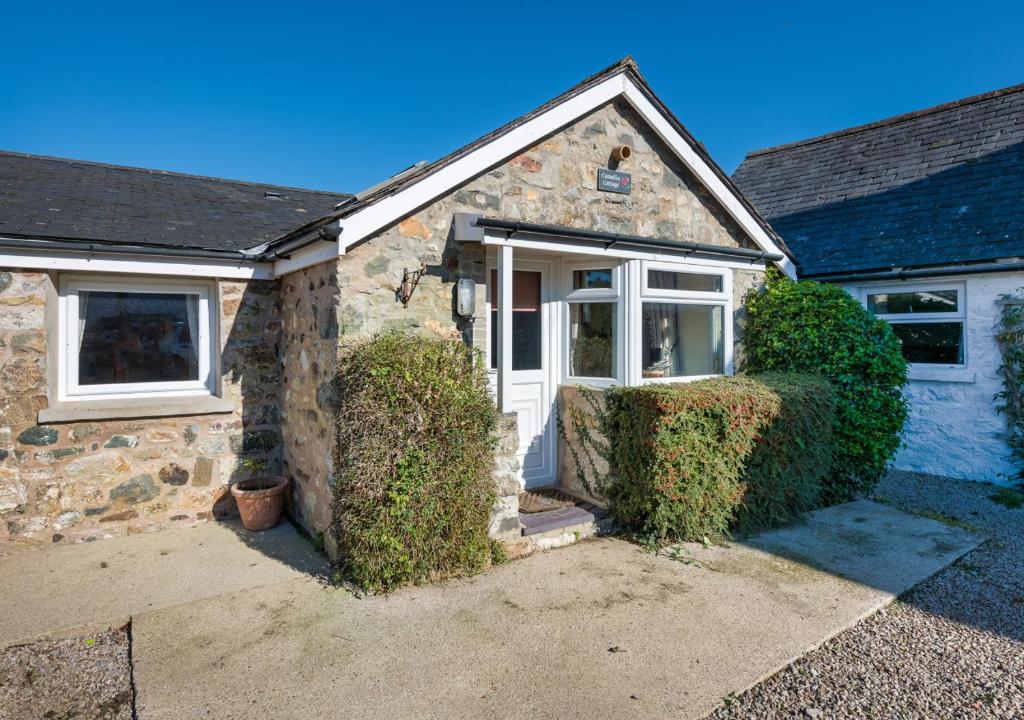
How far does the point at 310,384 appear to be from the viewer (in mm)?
5504

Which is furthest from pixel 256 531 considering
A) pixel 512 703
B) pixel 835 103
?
pixel 835 103

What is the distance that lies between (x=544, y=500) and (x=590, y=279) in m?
2.52

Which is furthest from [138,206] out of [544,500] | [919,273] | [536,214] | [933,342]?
[933,342]

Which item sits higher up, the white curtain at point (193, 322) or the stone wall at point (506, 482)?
the white curtain at point (193, 322)

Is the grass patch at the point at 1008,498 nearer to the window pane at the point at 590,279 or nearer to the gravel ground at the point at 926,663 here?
the gravel ground at the point at 926,663

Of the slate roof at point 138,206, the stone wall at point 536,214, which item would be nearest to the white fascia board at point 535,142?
the stone wall at point 536,214

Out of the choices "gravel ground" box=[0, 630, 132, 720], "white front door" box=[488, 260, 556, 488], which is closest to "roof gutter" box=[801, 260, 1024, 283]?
"white front door" box=[488, 260, 556, 488]

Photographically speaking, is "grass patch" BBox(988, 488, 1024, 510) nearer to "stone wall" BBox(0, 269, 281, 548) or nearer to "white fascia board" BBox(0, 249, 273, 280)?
"stone wall" BBox(0, 269, 281, 548)

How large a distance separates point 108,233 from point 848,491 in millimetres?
8787

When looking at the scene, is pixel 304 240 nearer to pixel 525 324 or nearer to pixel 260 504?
pixel 525 324

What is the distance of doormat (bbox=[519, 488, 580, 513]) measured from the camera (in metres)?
5.89

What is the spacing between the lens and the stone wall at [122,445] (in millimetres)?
5273

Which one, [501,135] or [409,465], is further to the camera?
[501,135]

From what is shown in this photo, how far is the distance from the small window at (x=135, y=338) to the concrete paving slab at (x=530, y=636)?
2.88 m
